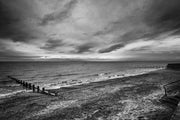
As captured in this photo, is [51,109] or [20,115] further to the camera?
[51,109]

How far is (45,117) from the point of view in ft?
29.9

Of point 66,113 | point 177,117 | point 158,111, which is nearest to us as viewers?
point 177,117

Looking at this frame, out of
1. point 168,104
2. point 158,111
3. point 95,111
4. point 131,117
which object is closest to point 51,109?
point 95,111

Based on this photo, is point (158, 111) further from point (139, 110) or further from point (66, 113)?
point (66, 113)

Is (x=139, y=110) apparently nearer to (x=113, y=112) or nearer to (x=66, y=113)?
(x=113, y=112)

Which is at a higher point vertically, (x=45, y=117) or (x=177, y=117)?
(x=177, y=117)

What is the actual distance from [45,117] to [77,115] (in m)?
3.10

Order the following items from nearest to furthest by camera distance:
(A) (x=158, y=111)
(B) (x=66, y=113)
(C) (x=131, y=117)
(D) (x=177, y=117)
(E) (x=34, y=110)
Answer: (D) (x=177, y=117), (C) (x=131, y=117), (A) (x=158, y=111), (B) (x=66, y=113), (E) (x=34, y=110)

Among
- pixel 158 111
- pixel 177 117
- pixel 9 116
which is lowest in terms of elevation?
pixel 9 116

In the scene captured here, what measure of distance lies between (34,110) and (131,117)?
10.3m

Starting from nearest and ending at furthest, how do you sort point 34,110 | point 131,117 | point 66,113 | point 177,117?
1. point 177,117
2. point 131,117
3. point 66,113
4. point 34,110

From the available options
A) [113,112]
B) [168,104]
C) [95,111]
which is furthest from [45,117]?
[168,104]

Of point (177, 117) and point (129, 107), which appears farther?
point (129, 107)

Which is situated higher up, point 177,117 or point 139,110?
point 177,117
